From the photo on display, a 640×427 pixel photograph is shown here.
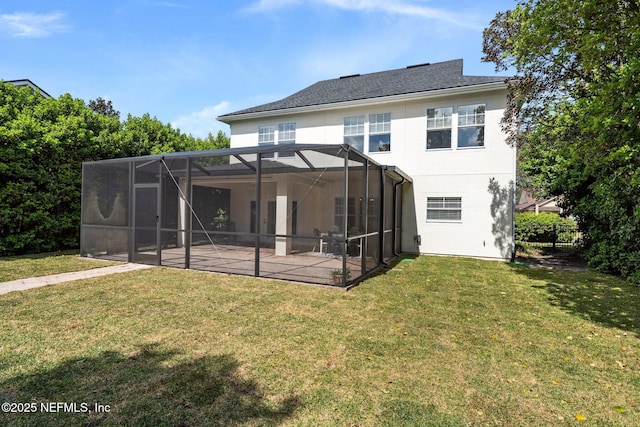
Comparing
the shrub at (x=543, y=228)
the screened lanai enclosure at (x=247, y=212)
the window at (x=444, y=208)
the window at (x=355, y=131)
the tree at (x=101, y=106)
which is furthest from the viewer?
the tree at (x=101, y=106)

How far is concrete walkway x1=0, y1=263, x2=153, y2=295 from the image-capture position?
587cm

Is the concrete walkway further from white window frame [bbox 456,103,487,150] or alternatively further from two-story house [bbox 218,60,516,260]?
white window frame [bbox 456,103,487,150]

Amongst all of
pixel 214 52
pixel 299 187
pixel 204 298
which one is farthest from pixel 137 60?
pixel 204 298

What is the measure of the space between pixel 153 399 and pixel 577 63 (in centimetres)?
998

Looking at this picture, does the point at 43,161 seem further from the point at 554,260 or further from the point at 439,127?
the point at 554,260

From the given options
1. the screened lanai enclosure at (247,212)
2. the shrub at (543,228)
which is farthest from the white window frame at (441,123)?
the shrub at (543,228)

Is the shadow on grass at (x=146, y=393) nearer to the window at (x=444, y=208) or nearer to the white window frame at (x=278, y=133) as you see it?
the window at (x=444, y=208)

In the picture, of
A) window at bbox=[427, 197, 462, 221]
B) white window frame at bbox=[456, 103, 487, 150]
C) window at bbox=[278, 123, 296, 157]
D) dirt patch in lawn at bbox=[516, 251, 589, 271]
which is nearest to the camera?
dirt patch in lawn at bbox=[516, 251, 589, 271]

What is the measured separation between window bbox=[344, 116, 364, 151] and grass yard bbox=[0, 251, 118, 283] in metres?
9.00

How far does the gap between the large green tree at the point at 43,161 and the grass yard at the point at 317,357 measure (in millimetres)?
5821

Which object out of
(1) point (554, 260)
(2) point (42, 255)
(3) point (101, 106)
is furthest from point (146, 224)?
(3) point (101, 106)

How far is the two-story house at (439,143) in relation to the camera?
1062 centimetres

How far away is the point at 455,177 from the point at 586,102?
19.2ft

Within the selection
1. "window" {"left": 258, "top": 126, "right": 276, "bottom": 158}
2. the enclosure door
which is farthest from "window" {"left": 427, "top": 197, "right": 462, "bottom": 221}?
the enclosure door
